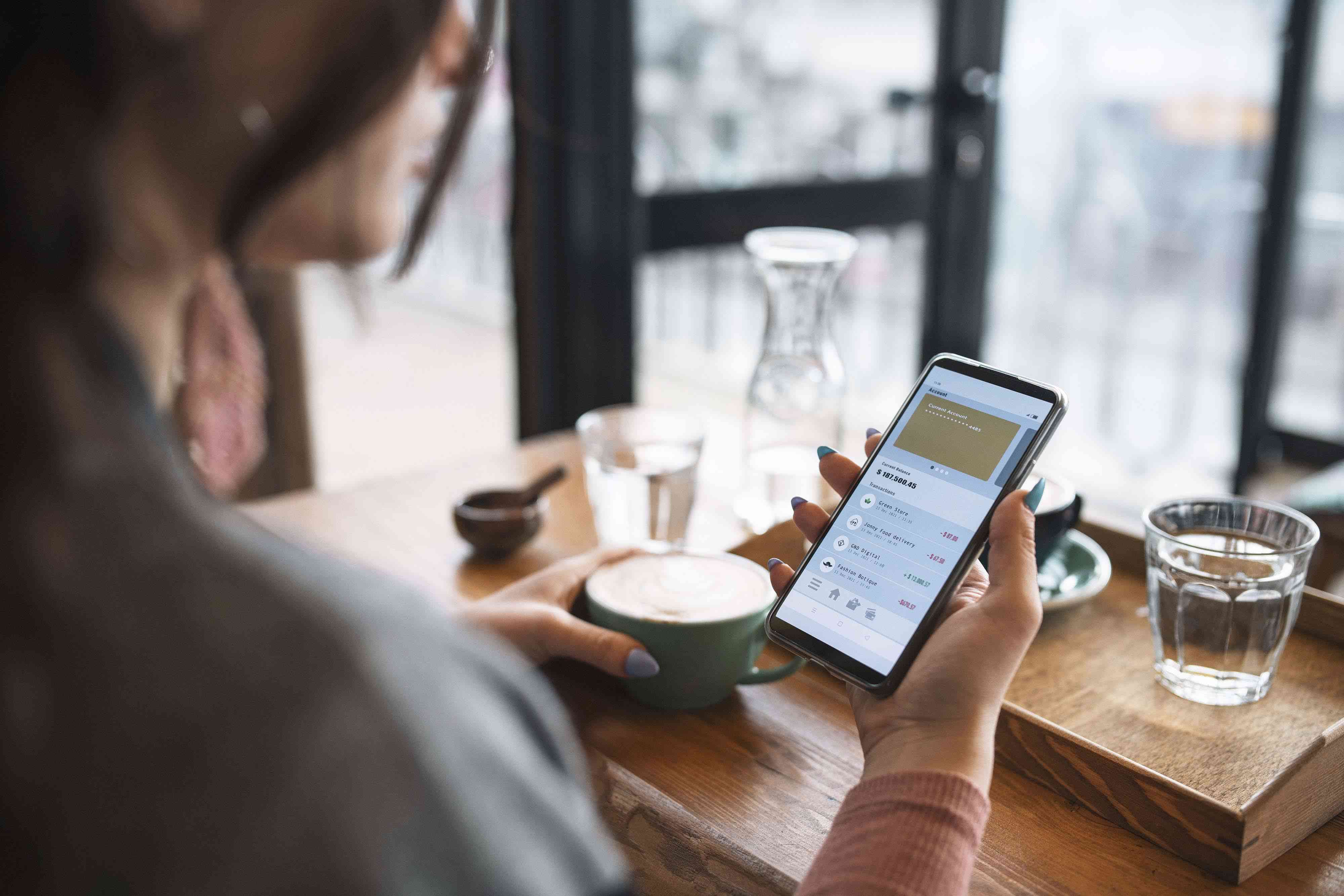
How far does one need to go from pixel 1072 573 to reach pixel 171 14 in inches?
32.1

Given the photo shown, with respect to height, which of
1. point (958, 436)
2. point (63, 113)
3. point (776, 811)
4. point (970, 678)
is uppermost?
point (63, 113)

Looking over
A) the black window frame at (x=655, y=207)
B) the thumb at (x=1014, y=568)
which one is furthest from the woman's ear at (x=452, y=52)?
the black window frame at (x=655, y=207)

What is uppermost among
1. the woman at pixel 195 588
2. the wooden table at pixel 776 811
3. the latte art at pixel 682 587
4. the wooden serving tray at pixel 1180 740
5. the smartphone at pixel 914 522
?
the woman at pixel 195 588

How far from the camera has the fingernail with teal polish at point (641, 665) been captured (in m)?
0.83

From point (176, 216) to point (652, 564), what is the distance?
55 cm

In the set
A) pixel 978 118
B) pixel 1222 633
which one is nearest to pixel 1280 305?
pixel 978 118

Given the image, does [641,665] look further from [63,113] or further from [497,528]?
[63,113]

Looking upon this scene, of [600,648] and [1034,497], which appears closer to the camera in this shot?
[1034,497]

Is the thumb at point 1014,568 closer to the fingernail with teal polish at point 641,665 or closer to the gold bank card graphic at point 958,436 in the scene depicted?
the gold bank card graphic at point 958,436

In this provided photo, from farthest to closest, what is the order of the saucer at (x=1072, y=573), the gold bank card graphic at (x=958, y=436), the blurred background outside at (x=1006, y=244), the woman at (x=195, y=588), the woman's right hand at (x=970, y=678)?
the blurred background outside at (x=1006, y=244) → the saucer at (x=1072, y=573) → the gold bank card graphic at (x=958, y=436) → the woman's right hand at (x=970, y=678) → the woman at (x=195, y=588)

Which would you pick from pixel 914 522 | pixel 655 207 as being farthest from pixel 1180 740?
pixel 655 207

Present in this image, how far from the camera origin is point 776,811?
74cm

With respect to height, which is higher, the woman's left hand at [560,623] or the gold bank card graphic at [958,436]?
the gold bank card graphic at [958,436]

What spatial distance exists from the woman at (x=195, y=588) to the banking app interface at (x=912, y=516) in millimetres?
408
